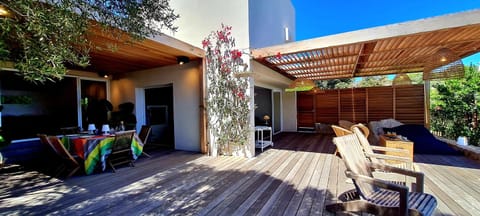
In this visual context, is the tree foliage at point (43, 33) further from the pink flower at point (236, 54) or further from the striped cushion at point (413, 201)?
the striped cushion at point (413, 201)

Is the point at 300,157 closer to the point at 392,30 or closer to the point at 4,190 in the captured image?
the point at 392,30

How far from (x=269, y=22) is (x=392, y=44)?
4.21 metres

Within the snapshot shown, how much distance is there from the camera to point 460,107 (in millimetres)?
5984

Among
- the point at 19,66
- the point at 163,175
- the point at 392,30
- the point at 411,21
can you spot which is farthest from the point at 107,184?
the point at 411,21

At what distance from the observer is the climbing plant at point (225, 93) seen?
5.26 m

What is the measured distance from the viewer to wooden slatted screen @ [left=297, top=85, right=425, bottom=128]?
8.09 m

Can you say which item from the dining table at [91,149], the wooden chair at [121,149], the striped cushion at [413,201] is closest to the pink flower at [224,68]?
the wooden chair at [121,149]

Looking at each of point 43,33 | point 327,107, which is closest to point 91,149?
point 43,33

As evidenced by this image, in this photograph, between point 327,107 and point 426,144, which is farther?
point 327,107

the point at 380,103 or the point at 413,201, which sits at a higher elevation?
the point at 380,103

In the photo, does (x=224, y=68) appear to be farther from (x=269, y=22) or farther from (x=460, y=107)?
(x=460, y=107)

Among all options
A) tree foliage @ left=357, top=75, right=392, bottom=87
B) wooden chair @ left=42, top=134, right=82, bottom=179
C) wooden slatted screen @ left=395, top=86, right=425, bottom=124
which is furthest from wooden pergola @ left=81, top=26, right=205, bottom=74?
tree foliage @ left=357, top=75, right=392, bottom=87

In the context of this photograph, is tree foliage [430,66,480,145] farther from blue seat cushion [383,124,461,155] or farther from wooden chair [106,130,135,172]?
wooden chair [106,130,135,172]

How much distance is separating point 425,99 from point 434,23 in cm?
558
